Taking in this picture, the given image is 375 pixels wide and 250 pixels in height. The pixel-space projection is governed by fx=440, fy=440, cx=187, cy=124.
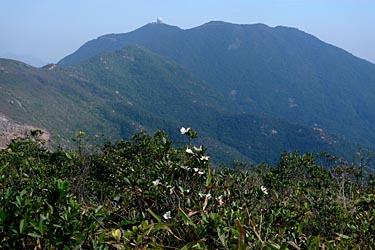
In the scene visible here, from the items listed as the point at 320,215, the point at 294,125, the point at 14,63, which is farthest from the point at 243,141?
the point at 320,215

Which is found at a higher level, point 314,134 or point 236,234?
point 236,234

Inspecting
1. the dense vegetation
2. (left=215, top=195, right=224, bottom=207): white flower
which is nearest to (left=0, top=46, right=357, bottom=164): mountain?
the dense vegetation

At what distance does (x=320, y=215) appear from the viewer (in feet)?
19.4

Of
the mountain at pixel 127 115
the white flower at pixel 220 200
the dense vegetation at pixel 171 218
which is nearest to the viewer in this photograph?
the dense vegetation at pixel 171 218

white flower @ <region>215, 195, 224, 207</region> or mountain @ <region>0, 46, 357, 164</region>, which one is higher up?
white flower @ <region>215, 195, 224, 207</region>

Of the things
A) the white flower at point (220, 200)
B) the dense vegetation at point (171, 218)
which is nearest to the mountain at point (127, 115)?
the dense vegetation at point (171, 218)

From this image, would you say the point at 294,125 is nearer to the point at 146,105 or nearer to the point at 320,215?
the point at 146,105

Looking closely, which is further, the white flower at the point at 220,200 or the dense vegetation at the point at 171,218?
the white flower at the point at 220,200

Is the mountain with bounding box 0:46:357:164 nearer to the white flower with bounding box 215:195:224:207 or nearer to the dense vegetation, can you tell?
the dense vegetation

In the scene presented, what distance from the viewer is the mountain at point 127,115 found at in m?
115

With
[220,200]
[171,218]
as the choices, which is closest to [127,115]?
[220,200]

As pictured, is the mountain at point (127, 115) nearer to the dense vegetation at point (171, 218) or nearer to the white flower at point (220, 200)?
the dense vegetation at point (171, 218)

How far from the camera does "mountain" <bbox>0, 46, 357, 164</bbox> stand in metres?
115

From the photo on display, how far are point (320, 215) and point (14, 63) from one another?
159 m
